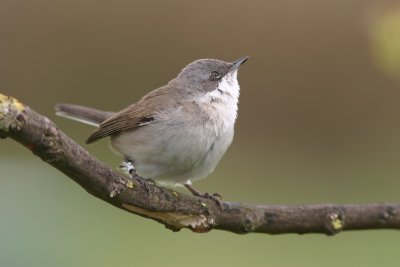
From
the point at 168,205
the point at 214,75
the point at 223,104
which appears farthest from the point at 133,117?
the point at 168,205

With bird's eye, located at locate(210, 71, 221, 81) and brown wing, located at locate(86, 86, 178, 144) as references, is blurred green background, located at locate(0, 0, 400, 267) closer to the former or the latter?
brown wing, located at locate(86, 86, 178, 144)

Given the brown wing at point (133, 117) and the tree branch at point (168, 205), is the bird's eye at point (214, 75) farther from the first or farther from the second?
the tree branch at point (168, 205)

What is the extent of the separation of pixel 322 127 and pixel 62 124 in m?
2.77

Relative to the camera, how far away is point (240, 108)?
8211 mm

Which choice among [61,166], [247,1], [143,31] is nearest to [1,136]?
[61,166]

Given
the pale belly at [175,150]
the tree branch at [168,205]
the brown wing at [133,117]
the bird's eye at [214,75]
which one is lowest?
the tree branch at [168,205]

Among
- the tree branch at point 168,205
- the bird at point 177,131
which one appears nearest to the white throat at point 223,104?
the bird at point 177,131

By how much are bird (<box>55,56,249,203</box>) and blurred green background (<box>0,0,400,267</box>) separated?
83cm

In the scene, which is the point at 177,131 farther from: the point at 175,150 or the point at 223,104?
the point at 223,104

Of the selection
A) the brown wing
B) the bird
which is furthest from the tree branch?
the brown wing

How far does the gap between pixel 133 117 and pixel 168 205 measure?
117 centimetres

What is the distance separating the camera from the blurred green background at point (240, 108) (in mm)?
5320

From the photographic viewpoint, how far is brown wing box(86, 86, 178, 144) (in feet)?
14.4

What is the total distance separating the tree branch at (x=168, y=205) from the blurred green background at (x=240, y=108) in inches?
50.4
